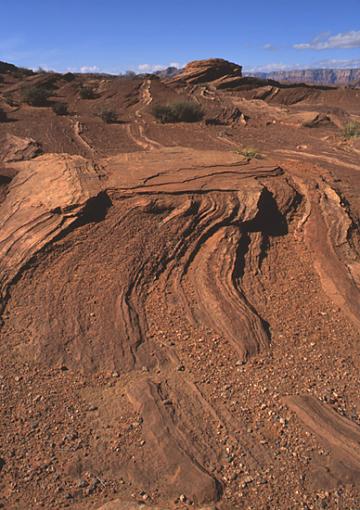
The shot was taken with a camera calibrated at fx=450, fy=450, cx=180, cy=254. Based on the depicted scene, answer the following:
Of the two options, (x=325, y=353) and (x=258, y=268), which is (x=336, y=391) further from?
(x=258, y=268)

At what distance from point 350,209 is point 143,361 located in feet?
16.2

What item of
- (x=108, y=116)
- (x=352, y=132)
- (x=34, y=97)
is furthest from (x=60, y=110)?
(x=352, y=132)

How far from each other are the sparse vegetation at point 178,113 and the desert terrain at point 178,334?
11122 mm

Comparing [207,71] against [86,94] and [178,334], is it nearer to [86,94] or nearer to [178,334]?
[86,94]

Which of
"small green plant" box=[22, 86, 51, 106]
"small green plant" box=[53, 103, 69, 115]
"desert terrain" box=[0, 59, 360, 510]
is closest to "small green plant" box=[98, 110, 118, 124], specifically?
"small green plant" box=[53, 103, 69, 115]

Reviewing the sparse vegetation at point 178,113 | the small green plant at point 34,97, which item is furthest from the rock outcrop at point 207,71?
the sparse vegetation at point 178,113

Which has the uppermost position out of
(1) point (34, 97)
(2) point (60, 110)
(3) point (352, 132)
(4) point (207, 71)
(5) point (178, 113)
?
(4) point (207, 71)

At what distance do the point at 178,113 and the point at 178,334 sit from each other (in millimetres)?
15381

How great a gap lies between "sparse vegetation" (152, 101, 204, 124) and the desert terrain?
11122 mm

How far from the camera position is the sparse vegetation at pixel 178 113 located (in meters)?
19.3

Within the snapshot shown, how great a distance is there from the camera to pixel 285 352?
18.2 ft

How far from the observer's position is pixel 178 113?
19.3 m

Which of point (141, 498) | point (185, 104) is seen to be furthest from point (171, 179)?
point (185, 104)

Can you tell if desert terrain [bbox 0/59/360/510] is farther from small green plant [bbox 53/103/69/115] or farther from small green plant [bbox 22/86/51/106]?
small green plant [bbox 22/86/51/106]
